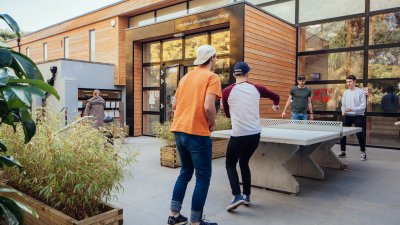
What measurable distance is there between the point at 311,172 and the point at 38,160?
4081 millimetres

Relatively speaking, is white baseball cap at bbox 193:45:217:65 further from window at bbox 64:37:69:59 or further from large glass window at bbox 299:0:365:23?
window at bbox 64:37:69:59

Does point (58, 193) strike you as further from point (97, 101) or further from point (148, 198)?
point (97, 101)

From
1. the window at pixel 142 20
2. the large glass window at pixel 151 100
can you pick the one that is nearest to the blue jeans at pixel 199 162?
the large glass window at pixel 151 100

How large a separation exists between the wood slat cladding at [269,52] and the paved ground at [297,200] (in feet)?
11.3

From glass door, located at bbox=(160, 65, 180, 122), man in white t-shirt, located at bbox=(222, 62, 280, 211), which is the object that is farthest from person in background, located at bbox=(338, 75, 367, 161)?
glass door, located at bbox=(160, 65, 180, 122)

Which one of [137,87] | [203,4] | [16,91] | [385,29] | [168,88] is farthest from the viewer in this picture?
[137,87]

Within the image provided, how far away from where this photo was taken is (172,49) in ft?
35.8

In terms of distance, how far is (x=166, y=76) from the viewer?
10938mm

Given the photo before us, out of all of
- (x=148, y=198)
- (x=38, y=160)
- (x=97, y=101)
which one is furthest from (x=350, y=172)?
(x=97, y=101)

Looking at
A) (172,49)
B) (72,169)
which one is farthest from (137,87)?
(72,169)

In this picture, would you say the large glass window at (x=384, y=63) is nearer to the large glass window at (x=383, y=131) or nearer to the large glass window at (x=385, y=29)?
the large glass window at (x=385, y=29)

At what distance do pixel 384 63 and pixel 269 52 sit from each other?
9.77 feet

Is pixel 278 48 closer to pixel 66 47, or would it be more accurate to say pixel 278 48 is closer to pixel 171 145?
pixel 171 145

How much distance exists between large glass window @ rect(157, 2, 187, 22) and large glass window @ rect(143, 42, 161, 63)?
1.14 m
